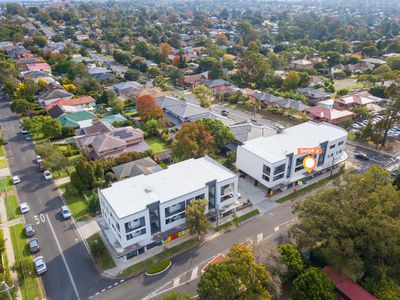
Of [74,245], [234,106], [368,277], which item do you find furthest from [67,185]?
[234,106]

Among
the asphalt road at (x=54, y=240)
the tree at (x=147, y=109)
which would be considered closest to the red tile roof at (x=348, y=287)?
the asphalt road at (x=54, y=240)

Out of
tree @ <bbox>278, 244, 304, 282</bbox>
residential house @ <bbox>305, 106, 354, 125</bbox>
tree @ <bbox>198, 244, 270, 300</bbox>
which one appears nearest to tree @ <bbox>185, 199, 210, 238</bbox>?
tree @ <bbox>198, 244, 270, 300</bbox>

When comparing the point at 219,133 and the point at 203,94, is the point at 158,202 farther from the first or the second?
the point at 203,94

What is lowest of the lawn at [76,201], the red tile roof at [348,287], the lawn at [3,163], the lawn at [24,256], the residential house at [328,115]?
the lawn at [76,201]

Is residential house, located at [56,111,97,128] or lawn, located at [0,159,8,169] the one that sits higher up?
residential house, located at [56,111,97,128]

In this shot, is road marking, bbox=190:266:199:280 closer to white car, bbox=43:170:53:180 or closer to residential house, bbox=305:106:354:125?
white car, bbox=43:170:53:180

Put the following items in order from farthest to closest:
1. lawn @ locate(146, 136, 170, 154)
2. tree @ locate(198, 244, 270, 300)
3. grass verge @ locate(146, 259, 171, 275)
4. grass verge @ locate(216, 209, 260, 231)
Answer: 1. lawn @ locate(146, 136, 170, 154)
2. grass verge @ locate(216, 209, 260, 231)
3. grass verge @ locate(146, 259, 171, 275)
4. tree @ locate(198, 244, 270, 300)

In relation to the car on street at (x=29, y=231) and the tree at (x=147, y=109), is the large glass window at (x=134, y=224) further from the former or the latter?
the tree at (x=147, y=109)
